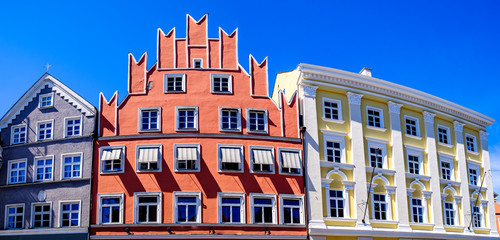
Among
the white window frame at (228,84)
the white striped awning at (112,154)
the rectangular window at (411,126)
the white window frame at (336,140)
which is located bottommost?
the white striped awning at (112,154)

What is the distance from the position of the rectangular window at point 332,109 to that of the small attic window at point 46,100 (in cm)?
2019

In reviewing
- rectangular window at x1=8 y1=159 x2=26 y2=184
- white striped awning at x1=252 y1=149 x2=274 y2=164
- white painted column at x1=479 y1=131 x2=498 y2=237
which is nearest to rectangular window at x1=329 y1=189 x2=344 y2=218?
white striped awning at x1=252 y1=149 x2=274 y2=164

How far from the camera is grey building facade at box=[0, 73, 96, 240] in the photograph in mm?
38875

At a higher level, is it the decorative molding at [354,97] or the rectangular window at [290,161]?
the decorative molding at [354,97]

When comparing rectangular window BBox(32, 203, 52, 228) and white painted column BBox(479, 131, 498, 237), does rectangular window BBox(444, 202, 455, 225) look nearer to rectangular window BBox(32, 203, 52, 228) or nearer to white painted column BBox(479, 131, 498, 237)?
white painted column BBox(479, 131, 498, 237)

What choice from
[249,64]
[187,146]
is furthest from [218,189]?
[249,64]

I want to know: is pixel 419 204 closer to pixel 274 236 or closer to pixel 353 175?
pixel 353 175

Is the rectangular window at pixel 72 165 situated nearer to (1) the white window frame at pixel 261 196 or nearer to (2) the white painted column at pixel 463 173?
(1) the white window frame at pixel 261 196

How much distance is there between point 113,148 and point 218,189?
775cm

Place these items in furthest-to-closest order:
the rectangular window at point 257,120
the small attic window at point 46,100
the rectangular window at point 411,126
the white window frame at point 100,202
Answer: the rectangular window at point 411,126 < the small attic window at point 46,100 < the rectangular window at point 257,120 < the white window frame at point 100,202

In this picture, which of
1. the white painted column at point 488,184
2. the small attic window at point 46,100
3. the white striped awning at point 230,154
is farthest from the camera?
the white painted column at point 488,184

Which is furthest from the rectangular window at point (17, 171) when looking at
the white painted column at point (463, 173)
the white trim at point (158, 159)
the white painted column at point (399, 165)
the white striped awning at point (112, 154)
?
the white painted column at point (463, 173)

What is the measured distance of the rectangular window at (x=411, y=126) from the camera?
47.3m

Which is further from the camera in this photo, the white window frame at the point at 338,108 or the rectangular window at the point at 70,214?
the white window frame at the point at 338,108
